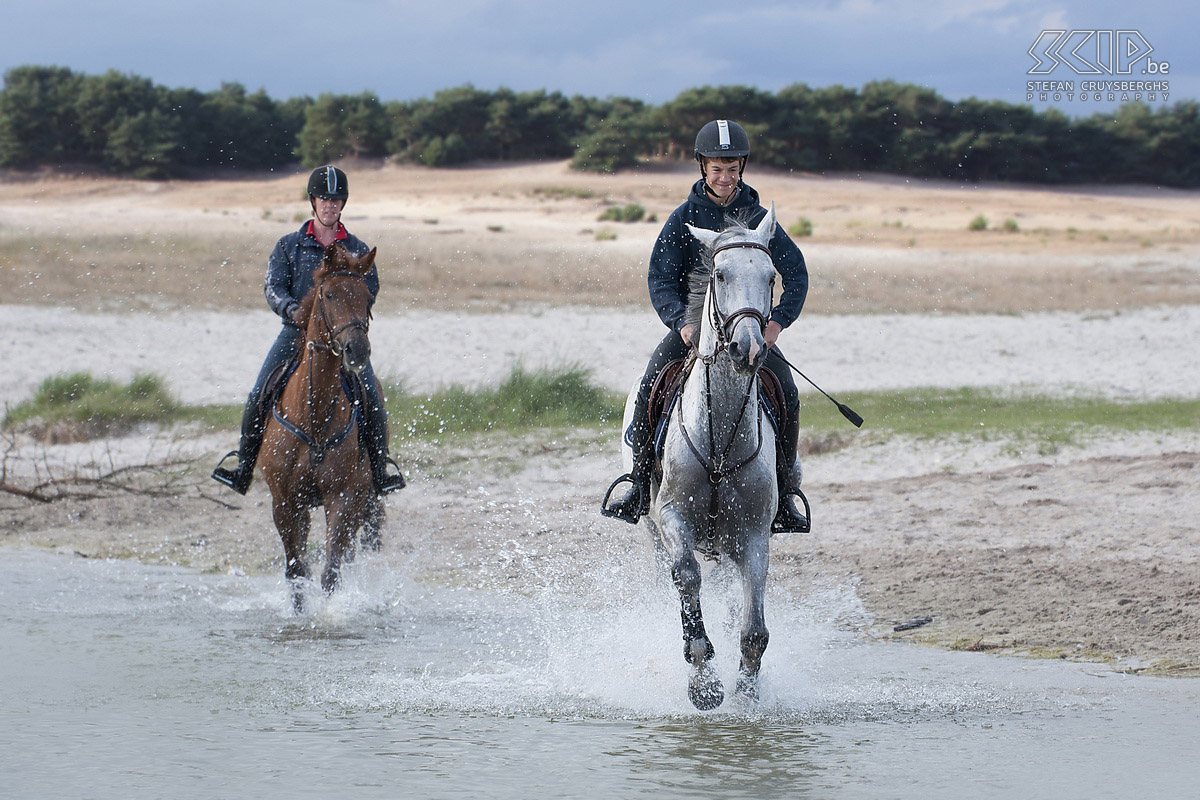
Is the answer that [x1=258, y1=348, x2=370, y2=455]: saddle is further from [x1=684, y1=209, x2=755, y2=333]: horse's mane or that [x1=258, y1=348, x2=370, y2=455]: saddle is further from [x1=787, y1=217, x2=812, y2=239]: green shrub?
[x1=787, y1=217, x2=812, y2=239]: green shrub

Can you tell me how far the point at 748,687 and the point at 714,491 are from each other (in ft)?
3.36

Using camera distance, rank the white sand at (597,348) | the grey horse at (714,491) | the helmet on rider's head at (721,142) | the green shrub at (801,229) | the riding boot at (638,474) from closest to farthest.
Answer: the grey horse at (714,491) → the helmet on rider's head at (721,142) → the riding boot at (638,474) → the white sand at (597,348) → the green shrub at (801,229)

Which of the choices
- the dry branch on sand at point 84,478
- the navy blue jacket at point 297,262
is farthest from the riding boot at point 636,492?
the dry branch on sand at point 84,478

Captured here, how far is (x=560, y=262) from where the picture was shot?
114 feet

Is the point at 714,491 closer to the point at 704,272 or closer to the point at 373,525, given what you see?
the point at 704,272

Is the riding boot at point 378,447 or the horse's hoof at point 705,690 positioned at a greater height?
the riding boot at point 378,447

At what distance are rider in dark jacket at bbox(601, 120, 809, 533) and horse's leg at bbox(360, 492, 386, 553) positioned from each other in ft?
9.01

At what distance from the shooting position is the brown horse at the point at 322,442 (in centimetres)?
812

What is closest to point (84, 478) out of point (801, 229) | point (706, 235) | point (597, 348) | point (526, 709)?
point (526, 709)

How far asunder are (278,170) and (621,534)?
6404 centimetres

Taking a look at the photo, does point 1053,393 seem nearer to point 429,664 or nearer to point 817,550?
point 817,550

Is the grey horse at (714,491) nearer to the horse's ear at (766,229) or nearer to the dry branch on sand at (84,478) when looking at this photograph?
the horse's ear at (766,229)

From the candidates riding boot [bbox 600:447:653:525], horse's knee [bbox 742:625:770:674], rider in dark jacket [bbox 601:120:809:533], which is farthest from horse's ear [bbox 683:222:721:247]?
horse's knee [bbox 742:625:770:674]

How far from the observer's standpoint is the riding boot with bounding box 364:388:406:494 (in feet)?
29.1
